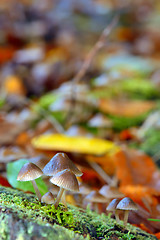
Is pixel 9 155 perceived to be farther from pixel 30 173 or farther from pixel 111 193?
pixel 30 173

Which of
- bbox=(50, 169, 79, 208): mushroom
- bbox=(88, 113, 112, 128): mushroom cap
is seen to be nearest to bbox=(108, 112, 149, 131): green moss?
bbox=(88, 113, 112, 128): mushroom cap

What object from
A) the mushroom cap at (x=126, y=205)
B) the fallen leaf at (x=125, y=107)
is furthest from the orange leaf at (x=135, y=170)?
the fallen leaf at (x=125, y=107)

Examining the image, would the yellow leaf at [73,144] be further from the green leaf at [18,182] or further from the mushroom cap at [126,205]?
the mushroom cap at [126,205]

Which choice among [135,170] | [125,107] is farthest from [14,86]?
[135,170]

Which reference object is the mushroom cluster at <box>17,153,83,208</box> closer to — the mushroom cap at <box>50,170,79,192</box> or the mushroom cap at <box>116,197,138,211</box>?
the mushroom cap at <box>50,170,79,192</box>

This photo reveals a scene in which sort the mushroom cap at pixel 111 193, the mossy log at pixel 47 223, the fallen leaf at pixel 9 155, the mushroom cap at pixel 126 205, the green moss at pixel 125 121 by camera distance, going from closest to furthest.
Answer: the mossy log at pixel 47 223
the mushroom cap at pixel 126 205
the mushroom cap at pixel 111 193
the fallen leaf at pixel 9 155
the green moss at pixel 125 121

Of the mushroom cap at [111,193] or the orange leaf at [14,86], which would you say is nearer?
the mushroom cap at [111,193]
